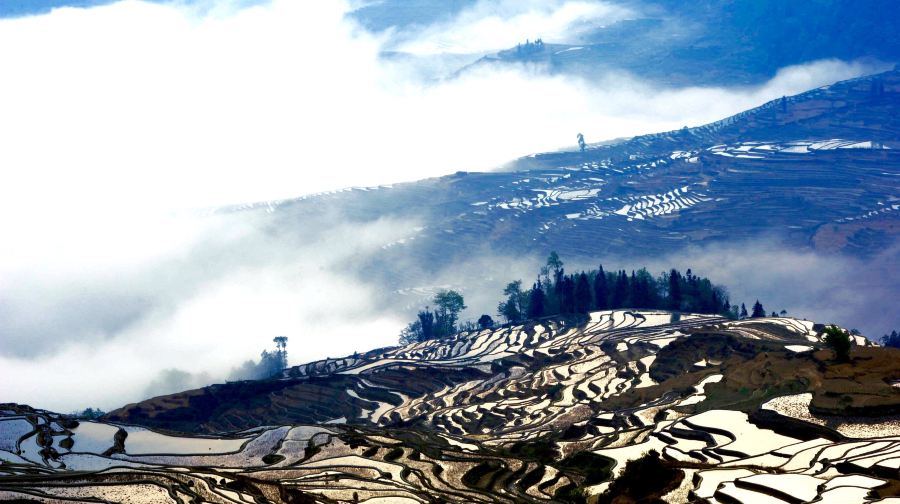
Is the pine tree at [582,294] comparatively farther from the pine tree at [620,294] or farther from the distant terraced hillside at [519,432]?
the distant terraced hillside at [519,432]

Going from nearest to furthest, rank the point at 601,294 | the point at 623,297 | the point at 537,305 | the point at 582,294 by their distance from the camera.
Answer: the point at 582,294 < the point at 601,294 < the point at 623,297 < the point at 537,305

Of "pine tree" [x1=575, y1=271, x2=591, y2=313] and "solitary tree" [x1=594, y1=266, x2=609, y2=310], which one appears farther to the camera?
"solitary tree" [x1=594, y1=266, x2=609, y2=310]

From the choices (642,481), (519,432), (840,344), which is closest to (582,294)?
(519,432)

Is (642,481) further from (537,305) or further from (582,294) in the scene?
(537,305)

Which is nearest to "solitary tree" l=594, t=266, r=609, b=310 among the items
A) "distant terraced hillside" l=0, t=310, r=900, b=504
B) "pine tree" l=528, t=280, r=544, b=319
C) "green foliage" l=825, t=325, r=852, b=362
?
"pine tree" l=528, t=280, r=544, b=319

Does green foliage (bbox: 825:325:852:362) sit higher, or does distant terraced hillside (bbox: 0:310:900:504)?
green foliage (bbox: 825:325:852:362)

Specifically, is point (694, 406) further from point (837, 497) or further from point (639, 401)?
point (837, 497)

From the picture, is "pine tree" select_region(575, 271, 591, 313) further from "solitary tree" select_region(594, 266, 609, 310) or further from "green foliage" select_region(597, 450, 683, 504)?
"green foliage" select_region(597, 450, 683, 504)

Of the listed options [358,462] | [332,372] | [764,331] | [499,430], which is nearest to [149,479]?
[358,462]

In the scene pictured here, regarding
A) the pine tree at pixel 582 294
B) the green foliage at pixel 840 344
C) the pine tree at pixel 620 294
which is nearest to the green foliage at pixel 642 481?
the green foliage at pixel 840 344
